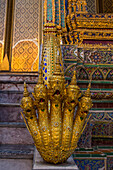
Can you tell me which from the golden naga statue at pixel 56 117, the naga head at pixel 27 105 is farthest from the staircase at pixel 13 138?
the naga head at pixel 27 105

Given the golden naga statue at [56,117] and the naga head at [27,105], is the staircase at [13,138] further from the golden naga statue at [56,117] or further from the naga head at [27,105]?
the naga head at [27,105]

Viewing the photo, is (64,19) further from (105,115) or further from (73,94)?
(73,94)

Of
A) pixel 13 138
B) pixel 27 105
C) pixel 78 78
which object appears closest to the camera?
pixel 27 105

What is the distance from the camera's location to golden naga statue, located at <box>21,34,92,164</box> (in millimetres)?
1140

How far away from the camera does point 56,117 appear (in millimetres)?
1187

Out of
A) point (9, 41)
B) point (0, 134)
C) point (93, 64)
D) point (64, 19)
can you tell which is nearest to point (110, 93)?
point (93, 64)

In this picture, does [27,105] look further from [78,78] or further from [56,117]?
[78,78]

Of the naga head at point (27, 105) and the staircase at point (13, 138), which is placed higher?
the naga head at point (27, 105)

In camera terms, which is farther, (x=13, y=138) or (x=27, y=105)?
(x=13, y=138)

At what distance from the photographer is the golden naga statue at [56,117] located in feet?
3.74

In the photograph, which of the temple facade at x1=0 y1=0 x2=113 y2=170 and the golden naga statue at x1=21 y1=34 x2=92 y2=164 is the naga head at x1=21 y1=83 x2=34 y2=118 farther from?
the temple facade at x1=0 y1=0 x2=113 y2=170

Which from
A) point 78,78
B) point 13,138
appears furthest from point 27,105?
point 78,78

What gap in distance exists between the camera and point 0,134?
201cm

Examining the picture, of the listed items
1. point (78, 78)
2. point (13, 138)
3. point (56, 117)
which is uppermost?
point (78, 78)
